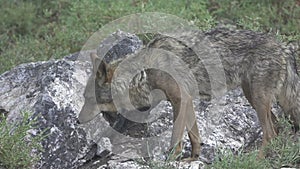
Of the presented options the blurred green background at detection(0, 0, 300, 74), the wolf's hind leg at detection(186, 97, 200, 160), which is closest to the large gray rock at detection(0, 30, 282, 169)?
the wolf's hind leg at detection(186, 97, 200, 160)

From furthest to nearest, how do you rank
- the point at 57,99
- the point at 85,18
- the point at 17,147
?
1. the point at 85,18
2. the point at 57,99
3. the point at 17,147

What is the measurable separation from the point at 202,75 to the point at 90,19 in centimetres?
364

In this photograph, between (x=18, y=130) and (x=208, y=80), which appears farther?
(x=208, y=80)

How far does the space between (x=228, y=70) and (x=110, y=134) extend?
1.38 m

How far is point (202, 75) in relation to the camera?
6645mm

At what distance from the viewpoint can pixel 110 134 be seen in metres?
6.93

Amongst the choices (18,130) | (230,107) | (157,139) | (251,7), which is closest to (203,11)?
(251,7)

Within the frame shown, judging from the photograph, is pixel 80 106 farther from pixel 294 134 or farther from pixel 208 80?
pixel 294 134

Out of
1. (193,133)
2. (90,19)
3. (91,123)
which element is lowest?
(193,133)

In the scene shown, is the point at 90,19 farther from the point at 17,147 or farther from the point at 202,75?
the point at 17,147

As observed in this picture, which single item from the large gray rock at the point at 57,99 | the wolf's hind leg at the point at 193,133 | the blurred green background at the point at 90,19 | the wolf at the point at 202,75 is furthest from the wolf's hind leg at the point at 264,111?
the blurred green background at the point at 90,19

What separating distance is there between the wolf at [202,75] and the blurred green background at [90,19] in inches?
87.3

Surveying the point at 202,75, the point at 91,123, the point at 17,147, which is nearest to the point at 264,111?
the point at 202,75

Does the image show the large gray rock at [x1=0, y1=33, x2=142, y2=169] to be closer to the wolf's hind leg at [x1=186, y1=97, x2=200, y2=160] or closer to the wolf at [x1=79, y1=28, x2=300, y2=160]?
Result: the wolf at [x1=79, y1=28, x2=300, y2=160]
